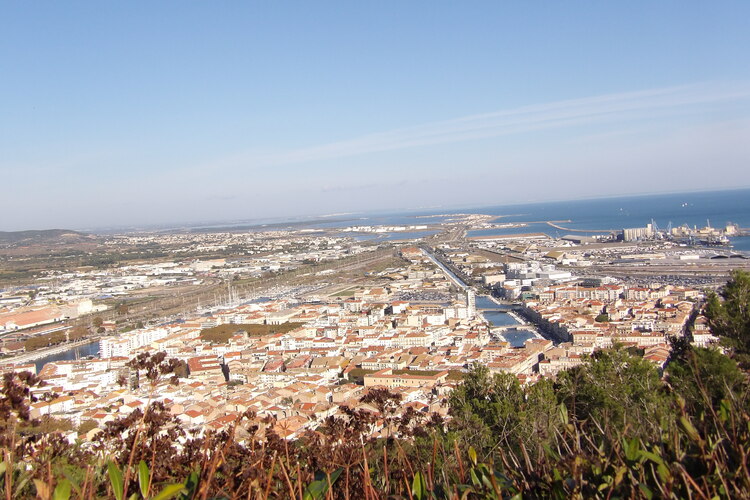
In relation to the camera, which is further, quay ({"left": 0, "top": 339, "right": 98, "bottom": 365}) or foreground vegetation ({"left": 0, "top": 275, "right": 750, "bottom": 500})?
quay ({"left": 0, "top": 339, "right": 98, "bottom": 365})

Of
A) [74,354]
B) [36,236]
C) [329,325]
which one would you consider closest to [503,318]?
[329,325]

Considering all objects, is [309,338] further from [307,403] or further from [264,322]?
[307,403]

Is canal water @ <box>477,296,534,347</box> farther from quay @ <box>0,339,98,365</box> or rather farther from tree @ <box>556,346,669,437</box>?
quay @ <box>0,339,98,365</box>

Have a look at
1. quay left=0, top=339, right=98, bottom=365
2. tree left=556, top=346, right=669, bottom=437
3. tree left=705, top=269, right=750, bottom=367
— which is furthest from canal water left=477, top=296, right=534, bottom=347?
quay left=0, top=339, right=98, bottom=365

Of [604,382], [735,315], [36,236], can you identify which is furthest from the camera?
[36,236]

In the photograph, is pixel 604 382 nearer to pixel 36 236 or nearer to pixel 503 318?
pixel 503 318

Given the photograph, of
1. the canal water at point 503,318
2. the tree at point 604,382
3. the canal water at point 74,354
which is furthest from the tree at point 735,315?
the canal water at point 74,354
